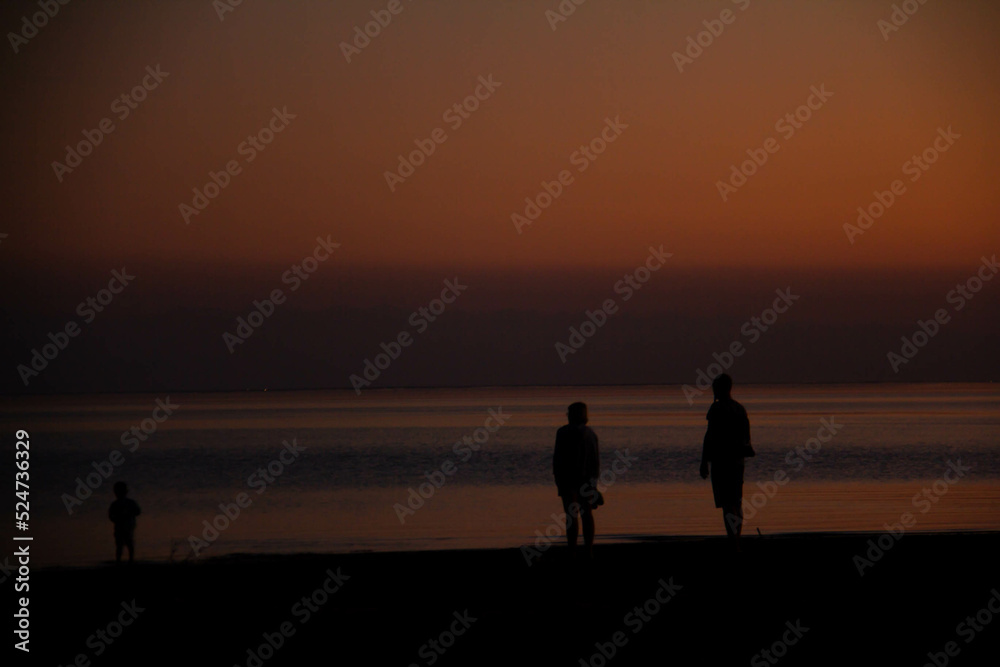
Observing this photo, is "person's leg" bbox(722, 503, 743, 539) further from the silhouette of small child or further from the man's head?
the silhouette of small child

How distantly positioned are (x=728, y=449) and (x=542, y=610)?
351 centimetres

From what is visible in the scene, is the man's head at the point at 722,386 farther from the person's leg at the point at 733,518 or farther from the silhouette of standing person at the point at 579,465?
the silhouette of standing person at the point at 579,465

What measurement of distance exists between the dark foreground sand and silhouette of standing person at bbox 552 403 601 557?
70cm

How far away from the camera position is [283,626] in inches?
342

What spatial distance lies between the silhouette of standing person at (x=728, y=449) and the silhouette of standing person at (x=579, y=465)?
48.5 inches

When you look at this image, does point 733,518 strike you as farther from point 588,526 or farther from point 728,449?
point 588,526

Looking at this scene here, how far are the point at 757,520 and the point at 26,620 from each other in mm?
16558

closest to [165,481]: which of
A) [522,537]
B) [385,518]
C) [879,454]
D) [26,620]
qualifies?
[385,518]

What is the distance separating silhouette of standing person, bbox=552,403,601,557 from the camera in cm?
1145

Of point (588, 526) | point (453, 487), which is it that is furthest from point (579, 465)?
point (453, 487)

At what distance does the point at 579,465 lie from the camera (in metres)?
11.4

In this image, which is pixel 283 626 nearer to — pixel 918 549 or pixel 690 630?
pixel 690 630

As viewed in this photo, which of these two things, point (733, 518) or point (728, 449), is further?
point (728, 449)

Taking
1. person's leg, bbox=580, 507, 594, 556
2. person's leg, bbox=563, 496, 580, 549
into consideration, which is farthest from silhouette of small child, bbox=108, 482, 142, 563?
person's leg, bbox=580, 507, 594, 556
